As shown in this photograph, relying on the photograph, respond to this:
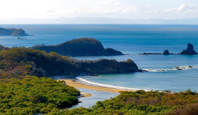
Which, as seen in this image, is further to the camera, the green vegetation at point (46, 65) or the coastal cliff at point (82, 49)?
the coastal cliff at point (82, 49)

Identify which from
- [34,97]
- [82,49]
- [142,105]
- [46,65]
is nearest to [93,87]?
[34,97]

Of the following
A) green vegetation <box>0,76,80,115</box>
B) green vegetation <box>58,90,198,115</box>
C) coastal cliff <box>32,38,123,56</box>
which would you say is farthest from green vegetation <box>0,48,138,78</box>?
coastal cliff <box>32,38,123,56</box>

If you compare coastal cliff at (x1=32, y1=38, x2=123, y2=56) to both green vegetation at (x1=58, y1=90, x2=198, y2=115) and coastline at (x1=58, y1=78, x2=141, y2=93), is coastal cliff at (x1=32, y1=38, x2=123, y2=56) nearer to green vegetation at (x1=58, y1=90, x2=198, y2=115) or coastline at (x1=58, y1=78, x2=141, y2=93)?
coastline at (x1=58, y1=78, x2=141, y2=93)

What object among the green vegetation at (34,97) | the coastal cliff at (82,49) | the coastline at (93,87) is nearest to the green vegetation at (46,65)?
the coastline at (93,87)

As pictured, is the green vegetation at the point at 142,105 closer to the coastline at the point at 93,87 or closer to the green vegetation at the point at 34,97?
the green vegetation at the point at 34,97

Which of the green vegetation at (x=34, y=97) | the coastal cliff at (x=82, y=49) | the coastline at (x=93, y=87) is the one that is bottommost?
the coastline at (x=93, y=87)

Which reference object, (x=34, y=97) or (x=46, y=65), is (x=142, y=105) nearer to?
(x=34, y=97)

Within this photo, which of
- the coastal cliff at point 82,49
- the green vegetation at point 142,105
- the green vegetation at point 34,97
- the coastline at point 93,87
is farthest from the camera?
the coastal cliff at point 82,49
